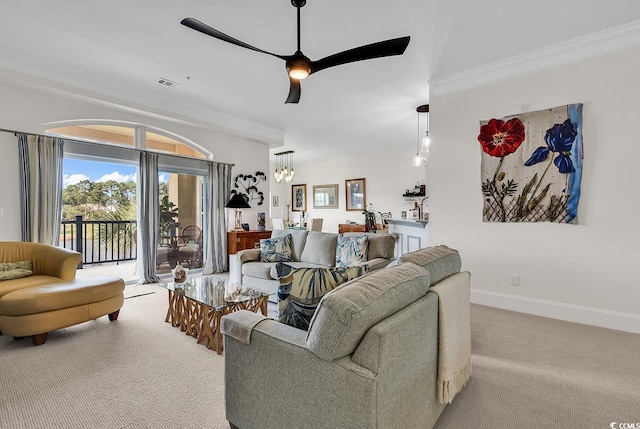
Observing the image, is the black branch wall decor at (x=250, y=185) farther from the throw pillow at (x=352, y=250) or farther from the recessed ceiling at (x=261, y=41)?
the throw pillow at (x=352, y=250)

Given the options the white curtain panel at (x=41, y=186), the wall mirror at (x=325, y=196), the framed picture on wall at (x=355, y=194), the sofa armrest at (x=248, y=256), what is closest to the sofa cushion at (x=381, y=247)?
the sofa armrest at (x=248, y=256)

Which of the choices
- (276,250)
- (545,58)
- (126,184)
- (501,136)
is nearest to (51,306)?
(276,250)

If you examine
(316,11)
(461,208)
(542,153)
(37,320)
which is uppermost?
(316,11)

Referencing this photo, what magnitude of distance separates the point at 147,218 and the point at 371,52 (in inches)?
164

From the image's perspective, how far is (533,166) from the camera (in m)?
3.37

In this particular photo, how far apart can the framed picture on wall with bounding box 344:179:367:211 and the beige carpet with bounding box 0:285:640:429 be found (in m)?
6.13

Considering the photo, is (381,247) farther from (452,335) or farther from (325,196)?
(325,196)

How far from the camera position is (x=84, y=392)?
201 centimetres

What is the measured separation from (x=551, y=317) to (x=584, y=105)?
220cm

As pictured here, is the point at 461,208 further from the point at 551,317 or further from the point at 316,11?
the point at 316,11

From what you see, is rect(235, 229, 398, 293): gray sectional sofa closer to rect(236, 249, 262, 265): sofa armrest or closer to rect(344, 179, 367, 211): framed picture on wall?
rect(236, 249, 262, 265): sofa armrest

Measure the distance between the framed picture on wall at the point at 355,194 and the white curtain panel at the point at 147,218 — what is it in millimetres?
5562

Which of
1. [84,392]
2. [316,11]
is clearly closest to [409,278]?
[84,392]

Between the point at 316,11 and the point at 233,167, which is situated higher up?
the point at 316,11
